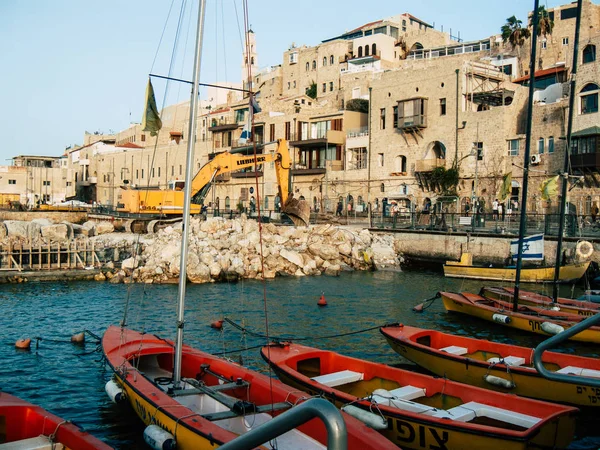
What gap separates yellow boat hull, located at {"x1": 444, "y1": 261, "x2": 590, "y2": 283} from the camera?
28047 millimetres

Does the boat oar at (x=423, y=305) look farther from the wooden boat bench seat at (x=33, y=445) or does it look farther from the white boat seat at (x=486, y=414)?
the wooden boat bench seat at (x=33, y=445)

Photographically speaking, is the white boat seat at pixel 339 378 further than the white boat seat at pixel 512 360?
No

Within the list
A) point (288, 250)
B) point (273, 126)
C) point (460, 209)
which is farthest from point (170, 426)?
point (273, 126)

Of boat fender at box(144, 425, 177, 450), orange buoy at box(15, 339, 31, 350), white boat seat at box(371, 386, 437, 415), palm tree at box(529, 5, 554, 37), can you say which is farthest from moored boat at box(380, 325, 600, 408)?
palm tree at box(529, 5, 554, 37)

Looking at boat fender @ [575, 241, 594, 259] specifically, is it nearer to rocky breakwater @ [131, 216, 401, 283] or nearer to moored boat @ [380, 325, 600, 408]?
rocky breakwater @ [131, 216, 401, 283]

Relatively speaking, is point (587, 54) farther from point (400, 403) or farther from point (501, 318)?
point (400, 403)

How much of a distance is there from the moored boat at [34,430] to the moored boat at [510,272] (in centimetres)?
2285

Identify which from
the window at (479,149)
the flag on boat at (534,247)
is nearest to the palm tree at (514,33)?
the window at (479,149)

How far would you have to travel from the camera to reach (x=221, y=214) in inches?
1892

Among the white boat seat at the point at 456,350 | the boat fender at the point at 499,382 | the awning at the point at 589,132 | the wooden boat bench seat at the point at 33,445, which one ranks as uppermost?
the awning at the point at 589,132

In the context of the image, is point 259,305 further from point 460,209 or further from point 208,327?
point 460,209

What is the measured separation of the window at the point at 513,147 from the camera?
42.4 metres

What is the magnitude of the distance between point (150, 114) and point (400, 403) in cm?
759

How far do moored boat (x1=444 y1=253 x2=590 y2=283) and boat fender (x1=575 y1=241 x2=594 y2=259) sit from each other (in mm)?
1060
